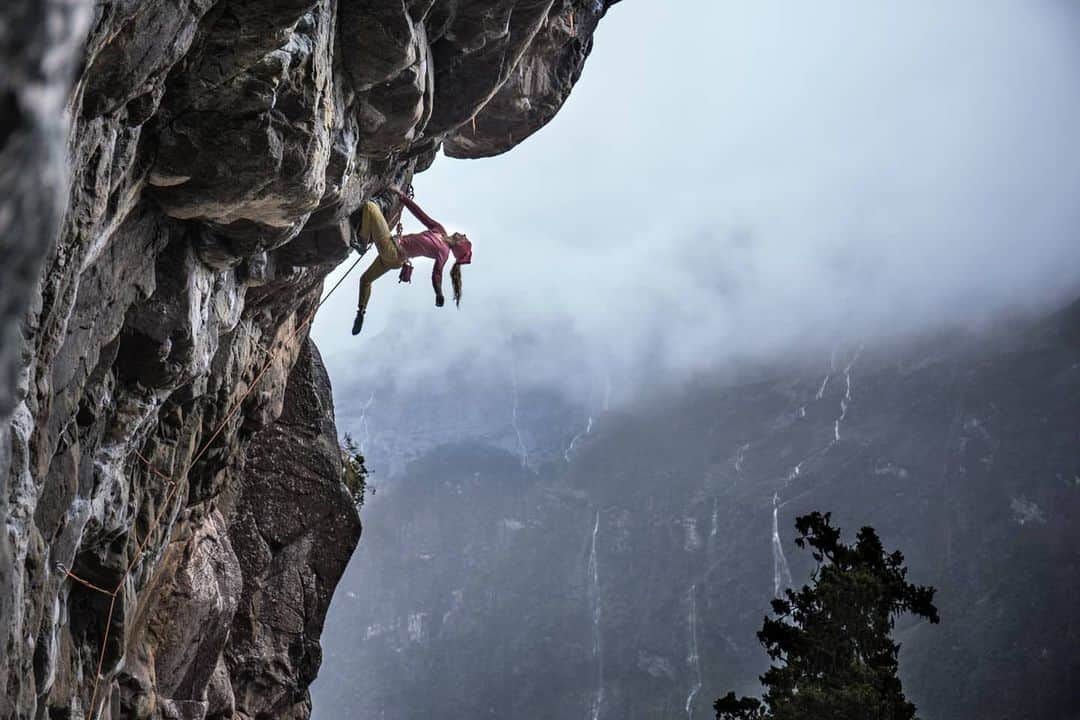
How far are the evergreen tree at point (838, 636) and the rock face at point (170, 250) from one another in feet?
28.9

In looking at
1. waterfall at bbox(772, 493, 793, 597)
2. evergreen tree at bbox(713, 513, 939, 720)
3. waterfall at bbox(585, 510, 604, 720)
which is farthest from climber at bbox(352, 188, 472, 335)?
Result: waterfall at bbox(772, 493, 793, 597)

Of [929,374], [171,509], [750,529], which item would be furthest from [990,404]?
[171,509]

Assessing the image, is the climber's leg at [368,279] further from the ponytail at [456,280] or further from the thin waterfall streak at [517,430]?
the thin waterfall streak at [517,430]

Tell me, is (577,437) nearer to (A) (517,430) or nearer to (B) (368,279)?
(A) (517,430)

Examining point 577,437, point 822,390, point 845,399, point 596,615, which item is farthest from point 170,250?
point 577,437

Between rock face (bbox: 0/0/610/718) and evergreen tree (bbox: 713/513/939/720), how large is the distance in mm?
8819

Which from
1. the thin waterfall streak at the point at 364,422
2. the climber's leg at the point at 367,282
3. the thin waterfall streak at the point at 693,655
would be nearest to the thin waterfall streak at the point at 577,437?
the thin waterfall streak at the point at 364,422

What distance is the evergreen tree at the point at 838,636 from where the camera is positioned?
15.8 meters

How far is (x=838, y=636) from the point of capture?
16.7m

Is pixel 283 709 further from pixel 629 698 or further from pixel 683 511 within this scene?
pixel 683 511

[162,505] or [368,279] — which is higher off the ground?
[368,279]

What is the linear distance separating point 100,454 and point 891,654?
1369 cm

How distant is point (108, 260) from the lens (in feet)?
22.4

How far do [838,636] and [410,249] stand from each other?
400 inches
